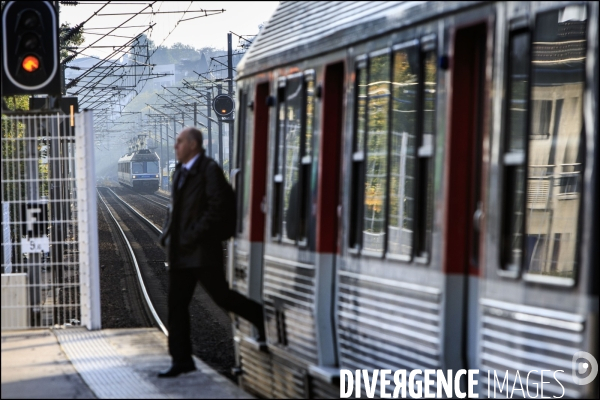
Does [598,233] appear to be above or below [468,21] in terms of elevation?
below

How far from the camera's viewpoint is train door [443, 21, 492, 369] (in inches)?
197

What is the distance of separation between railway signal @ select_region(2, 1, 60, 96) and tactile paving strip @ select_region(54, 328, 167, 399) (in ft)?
7.31

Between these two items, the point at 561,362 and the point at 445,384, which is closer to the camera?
the point at 561,362

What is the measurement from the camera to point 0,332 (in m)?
9.20

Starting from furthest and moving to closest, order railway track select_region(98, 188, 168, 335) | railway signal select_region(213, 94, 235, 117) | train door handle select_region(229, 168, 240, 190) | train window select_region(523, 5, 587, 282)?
railway signal select_region(213, 94, 235, 117)
railway track select_region(98, 188, 168, 335)
train window select_region(523, 5, 587, 282)
train door handle select_region(229, 168, 240, 190)

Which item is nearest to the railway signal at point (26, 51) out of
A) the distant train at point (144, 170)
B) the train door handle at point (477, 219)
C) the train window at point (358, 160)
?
the train window at point (358, 160)

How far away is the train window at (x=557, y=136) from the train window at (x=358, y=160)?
10.9ft

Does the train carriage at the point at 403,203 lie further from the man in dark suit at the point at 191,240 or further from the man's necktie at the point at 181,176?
the man's necktie at the point at 181,176

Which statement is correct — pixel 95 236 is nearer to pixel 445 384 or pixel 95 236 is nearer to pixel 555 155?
pixel 555 155

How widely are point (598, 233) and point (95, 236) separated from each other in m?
6.61

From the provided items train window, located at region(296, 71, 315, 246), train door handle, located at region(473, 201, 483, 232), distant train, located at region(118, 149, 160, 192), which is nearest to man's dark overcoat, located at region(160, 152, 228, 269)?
train window, located at region(296, 71, 315, 246)

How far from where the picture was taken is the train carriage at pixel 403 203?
14.6ft

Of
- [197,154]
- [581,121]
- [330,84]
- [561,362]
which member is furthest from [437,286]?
[581,121]

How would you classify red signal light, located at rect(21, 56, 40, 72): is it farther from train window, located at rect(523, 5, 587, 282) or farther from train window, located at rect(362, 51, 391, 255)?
train window, located at rect(523, 5, 587, 282)
